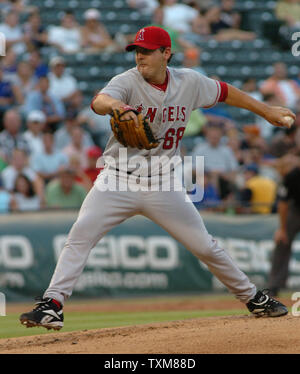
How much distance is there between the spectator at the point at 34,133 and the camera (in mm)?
11703

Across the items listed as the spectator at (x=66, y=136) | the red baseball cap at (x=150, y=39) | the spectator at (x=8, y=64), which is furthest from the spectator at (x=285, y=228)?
the spectator at (x=8, y=64)

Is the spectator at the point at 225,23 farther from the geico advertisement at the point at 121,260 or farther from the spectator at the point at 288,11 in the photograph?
the geico advertisement at the point at 121,260

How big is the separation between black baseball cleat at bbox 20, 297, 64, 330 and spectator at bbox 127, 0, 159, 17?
1111cm

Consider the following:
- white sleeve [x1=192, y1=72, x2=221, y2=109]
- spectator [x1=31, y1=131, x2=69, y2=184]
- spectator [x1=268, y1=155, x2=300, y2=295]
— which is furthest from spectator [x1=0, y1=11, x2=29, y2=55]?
white sleeve [x1=192, y1=72, x2=221, y2=109]

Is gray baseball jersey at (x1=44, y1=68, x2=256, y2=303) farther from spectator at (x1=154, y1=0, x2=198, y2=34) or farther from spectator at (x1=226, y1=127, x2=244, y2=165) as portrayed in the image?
spectator at (x1=154, y1=0, x2=198, y2=34)

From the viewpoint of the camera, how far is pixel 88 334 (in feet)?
18.9

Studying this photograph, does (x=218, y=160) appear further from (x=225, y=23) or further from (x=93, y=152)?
(x=225, y=23)

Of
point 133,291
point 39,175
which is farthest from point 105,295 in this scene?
point 39,175

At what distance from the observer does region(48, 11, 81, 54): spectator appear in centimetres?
1409

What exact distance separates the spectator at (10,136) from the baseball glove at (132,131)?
21.5ft

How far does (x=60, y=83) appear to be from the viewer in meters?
13.1

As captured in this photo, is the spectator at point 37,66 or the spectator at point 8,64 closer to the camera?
the spectator at point 8,64

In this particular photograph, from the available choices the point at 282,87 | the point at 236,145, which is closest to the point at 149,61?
the point at 236,145
